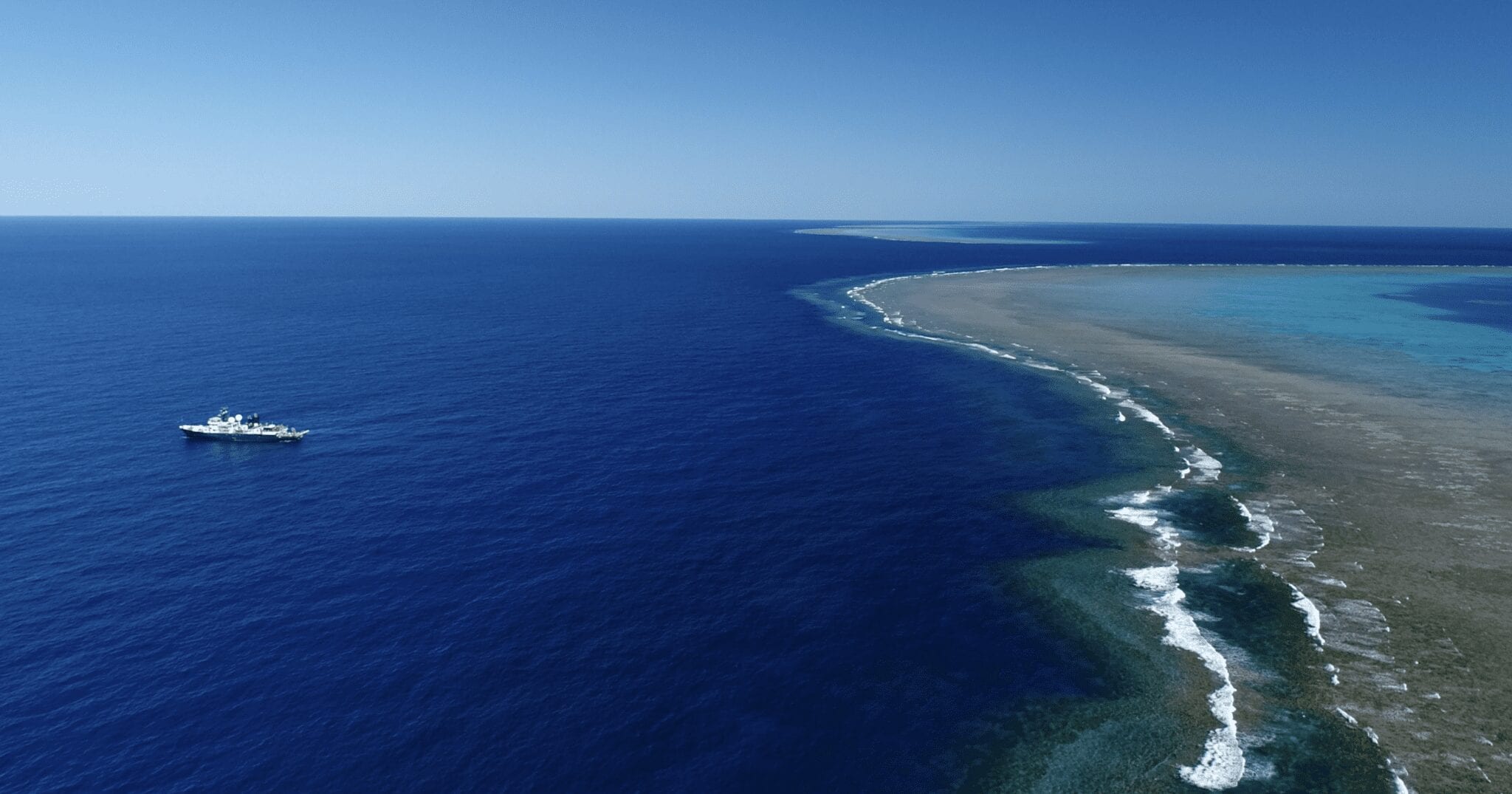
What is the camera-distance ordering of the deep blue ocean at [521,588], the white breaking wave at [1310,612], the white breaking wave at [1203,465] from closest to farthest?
the deep blue ocean at [521,588] < the white breaking wave at [1310,612] < the white breaking wave at [1203,465]

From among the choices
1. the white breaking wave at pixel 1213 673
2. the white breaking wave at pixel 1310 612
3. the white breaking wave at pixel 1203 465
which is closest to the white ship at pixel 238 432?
the white breaking wave at pixel 1213 673

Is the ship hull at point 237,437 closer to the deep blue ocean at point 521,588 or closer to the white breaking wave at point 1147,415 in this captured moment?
the deep blue ocean at point 521,588

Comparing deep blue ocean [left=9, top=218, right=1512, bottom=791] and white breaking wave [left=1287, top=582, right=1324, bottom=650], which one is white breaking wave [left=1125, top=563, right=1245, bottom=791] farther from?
white breaking wave [left=1287, top=582, right=1324, bottom=650]

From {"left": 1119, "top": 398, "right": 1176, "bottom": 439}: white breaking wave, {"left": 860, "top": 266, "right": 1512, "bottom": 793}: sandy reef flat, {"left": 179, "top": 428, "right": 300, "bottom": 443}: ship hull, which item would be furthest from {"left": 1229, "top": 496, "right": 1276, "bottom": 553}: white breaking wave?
{"left": 179, "top": 428, "right": 300, "bottom": 443}: ship hull

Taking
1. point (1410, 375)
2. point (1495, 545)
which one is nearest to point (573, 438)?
point (1495, 545)

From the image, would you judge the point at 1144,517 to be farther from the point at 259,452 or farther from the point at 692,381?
the point at 259,452

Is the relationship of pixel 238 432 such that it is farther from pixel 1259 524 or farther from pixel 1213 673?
pixel 1259 524

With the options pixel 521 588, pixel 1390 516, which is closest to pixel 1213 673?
pixel 1390 516

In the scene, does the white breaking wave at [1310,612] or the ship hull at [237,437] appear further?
the ship hull at [237,437]
